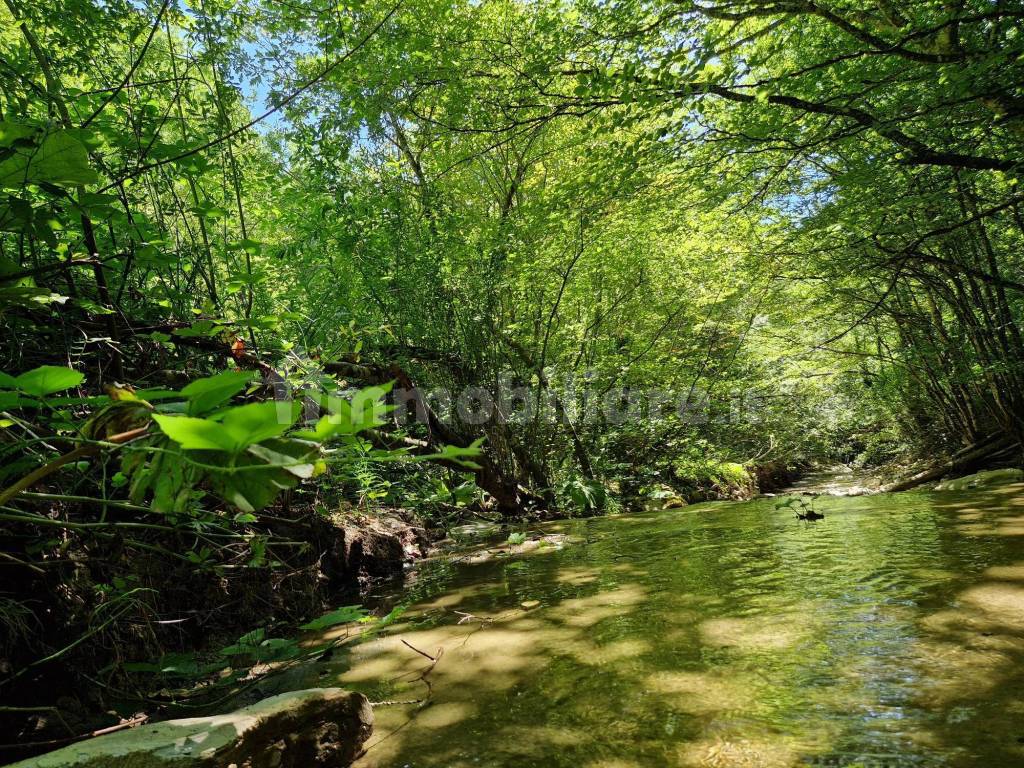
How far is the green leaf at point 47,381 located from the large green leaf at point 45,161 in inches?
17.0

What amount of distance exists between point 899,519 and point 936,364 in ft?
20.4

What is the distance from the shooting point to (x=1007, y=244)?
7.02 metres

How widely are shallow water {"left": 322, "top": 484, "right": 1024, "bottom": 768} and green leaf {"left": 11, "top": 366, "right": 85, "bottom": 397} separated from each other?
1.31 m

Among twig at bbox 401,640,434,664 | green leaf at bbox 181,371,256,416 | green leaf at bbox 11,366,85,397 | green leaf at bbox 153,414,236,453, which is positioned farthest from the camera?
twig at bbox 401,640,434,664

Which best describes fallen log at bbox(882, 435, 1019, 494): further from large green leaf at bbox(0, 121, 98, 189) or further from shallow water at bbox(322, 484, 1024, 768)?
large green leaf at bbox(0, 121, 98, 189)

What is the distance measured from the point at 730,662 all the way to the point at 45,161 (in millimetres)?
2286

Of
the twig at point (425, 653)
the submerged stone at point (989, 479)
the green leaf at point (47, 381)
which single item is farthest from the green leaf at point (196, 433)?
the submerged stone at point (989, 479)

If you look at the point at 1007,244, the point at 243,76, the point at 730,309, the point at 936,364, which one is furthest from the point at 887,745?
the point at 730,309

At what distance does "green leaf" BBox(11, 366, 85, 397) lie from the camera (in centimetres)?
76

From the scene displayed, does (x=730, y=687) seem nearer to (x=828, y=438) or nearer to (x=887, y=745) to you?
(x=887, y=745)

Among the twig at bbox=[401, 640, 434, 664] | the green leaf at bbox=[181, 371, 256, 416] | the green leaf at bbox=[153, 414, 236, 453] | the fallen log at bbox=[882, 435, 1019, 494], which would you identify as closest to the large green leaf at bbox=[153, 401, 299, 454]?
the green leaf at bbox=[153, 414, 236, 453]

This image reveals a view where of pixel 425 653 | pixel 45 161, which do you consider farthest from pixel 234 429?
pixel 425 653

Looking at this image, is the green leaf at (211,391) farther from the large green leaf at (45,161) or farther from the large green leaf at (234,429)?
the large green leaf at (45,161)

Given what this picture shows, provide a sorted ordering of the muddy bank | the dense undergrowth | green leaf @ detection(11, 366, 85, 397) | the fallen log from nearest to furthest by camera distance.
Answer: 1. green leaf @ detection(11, 366, 85, 397)
2. the dense undergrowth
3. the muddy bank
4. the fallen log
